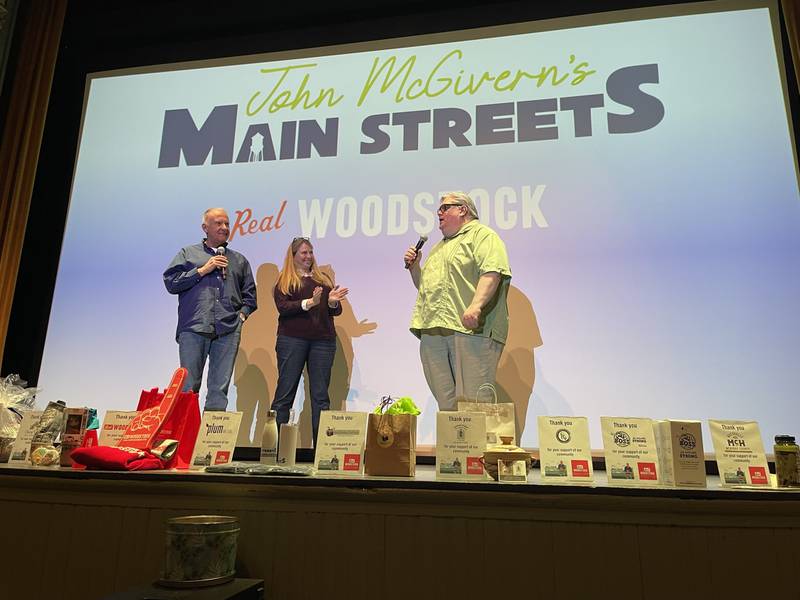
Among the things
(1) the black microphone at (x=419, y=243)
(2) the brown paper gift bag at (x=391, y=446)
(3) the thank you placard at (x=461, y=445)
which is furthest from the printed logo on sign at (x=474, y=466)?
(1) the black microphone at (x=419, y=243)

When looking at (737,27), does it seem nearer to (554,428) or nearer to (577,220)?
(577,220)

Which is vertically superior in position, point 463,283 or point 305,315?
point 463,283

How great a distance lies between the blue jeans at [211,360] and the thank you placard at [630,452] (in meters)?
1.93

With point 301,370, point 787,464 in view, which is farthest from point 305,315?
point 787,464

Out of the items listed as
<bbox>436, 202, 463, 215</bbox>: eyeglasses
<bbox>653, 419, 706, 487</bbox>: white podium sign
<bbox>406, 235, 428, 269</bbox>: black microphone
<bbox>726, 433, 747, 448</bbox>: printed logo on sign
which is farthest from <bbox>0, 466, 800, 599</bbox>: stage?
<bbox>436, 202, 463, 215</bbox>: eyeglasses

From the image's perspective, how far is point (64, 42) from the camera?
11.3ft

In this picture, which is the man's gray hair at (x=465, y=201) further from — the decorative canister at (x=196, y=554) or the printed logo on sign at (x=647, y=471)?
the decorative canister at (x=196, y=554)

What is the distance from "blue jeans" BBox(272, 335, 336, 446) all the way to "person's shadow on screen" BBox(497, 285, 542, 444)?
2.73 feet

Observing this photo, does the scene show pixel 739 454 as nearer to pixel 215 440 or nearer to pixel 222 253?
pixel 215 440

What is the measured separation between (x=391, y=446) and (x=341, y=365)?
1.24 m

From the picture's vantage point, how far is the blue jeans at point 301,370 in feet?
9.04

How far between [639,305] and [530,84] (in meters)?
1.22

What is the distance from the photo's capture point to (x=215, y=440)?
5.87ft

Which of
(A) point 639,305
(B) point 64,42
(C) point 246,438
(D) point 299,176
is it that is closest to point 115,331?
(C) point 246,438
